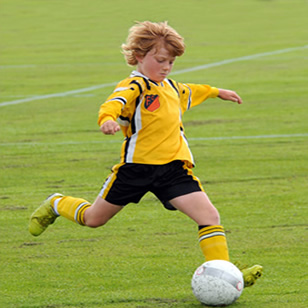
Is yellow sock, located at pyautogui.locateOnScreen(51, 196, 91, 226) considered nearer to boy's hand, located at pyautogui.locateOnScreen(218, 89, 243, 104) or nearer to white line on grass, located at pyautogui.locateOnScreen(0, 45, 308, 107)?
boy's hand, located at pyautogui.locateOnScreen(218, 89, 243, 104)

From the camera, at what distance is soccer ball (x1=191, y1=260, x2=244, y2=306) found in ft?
17.3

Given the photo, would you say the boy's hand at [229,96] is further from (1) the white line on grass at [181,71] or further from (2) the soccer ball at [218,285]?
(1) the white line on grass at [181,71]

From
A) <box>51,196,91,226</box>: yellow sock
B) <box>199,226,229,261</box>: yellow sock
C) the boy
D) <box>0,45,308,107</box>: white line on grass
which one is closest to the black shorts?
the boy

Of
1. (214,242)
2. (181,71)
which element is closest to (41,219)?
(214,242)

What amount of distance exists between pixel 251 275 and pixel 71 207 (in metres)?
1.55

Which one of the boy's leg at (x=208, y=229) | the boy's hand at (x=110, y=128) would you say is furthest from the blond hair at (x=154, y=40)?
the boy's leg at (x=208, y=229)

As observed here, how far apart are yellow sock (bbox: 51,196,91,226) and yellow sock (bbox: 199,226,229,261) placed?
3.56ft

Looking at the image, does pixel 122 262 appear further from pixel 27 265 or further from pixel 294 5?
pixel 294 5

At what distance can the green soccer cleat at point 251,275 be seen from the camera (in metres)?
5.48

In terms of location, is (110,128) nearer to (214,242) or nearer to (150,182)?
(150,182)

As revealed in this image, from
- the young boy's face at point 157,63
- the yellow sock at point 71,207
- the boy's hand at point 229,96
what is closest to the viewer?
the young boy's face at point 157,63

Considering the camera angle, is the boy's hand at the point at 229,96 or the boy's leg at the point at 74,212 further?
the boy's hand at the point at 229,96

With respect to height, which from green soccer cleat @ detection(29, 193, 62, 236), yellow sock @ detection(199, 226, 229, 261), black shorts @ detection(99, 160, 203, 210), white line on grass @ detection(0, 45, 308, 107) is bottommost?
white line on grass @ detection(0, 45, 308, 107)

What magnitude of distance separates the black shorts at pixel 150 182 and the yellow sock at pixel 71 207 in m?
0.41
